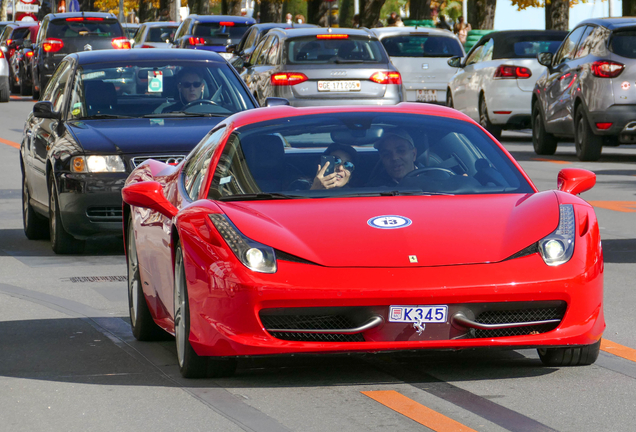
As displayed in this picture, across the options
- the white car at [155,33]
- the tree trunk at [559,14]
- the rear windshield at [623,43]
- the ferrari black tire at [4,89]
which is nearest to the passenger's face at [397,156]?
the rear windshield at [623,43]

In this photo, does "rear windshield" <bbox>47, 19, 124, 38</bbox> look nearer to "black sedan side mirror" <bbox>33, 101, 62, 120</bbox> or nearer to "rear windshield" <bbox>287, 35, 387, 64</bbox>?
"rear windshield" <bbox>287, 35, 387, 64</bbox>

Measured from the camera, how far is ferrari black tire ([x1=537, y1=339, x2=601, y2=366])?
19.7 ft

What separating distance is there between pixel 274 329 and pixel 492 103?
1619cm

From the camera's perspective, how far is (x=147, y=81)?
11414mm

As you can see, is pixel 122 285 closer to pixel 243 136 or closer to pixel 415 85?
pixel 243 136

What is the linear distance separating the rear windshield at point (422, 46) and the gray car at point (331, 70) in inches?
233

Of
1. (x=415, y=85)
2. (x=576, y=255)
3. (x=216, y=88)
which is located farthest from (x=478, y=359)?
(x=415, y=85)

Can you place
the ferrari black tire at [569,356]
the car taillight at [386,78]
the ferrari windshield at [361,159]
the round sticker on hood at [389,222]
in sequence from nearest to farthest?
the round sticker on hood at [389,222], the ferrari black tire at [569,356], the ferrari windshield at [361,159], the car taillight at [386,78]

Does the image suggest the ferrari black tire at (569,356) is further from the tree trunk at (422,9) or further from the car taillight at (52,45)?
the tree trunk at (422,9)

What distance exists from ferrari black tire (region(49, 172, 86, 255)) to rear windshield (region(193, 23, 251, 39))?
2112cm

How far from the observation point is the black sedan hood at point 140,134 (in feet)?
33.3

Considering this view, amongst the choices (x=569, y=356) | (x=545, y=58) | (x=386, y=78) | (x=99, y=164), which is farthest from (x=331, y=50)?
(x=569, y=356)

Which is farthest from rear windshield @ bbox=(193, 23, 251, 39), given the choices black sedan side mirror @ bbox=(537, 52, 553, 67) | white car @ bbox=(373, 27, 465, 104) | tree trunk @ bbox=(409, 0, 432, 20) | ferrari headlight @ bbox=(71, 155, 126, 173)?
ferrari headlight @ bbox=(71, 155, 126, 173)

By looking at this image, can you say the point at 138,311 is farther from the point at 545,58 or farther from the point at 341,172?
the point at 545,58
